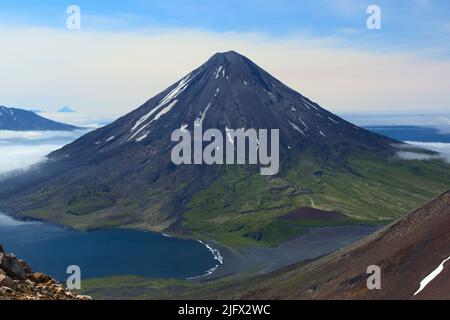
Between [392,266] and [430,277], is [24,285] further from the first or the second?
[392,266]

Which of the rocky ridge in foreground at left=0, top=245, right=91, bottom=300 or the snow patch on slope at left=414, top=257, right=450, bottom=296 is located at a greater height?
the rocky ridge in foreground at left=0, top=245, right=91, bottom=300

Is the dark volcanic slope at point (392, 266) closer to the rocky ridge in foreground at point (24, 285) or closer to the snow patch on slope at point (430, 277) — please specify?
the snow patch on slope at point (430, 277)

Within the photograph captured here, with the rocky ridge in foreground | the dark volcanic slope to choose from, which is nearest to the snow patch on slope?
the dark volcanic slope

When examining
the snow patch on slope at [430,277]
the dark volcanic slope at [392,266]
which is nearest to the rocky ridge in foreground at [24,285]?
the dark volcanic slope at [392,266]

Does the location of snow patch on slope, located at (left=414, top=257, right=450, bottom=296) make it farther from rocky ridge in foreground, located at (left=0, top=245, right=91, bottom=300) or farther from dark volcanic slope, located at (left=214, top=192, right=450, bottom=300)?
rocky ridge in foreground, located at (left=0, top=245, right=91, bottom=300)

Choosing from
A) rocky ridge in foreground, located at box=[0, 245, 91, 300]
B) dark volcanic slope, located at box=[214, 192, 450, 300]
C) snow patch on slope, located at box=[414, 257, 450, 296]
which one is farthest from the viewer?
dark volcanic slope, located at box=[214, 192, 450, 300]
